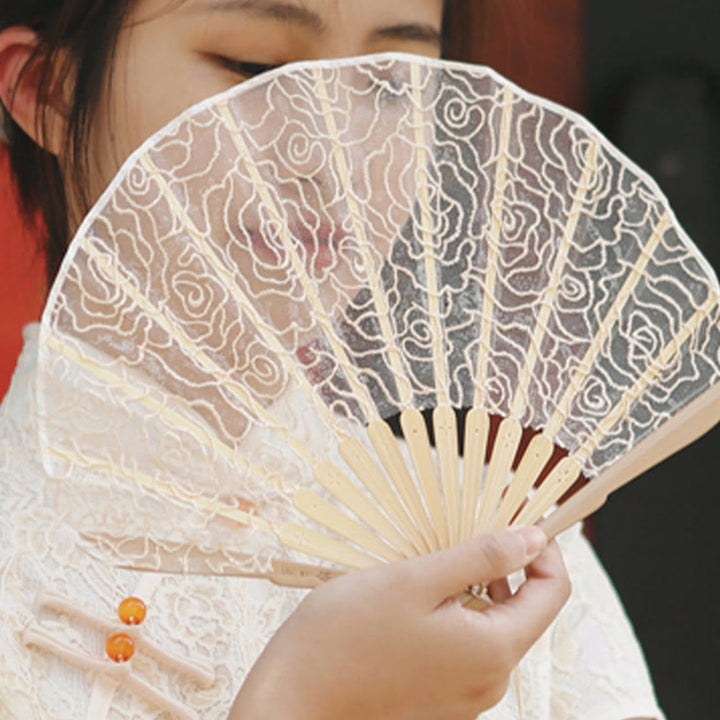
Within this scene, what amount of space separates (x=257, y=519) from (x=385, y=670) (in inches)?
5.0

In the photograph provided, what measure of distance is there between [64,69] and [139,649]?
0.52 m

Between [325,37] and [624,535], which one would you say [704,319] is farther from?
[624,535]

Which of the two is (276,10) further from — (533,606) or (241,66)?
(533,606)

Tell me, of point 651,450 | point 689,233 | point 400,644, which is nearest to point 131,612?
point 400,644

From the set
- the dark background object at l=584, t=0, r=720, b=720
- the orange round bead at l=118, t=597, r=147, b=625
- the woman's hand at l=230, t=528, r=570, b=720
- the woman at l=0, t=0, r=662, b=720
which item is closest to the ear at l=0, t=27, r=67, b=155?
the woman at l=0, t=0, r=662, b=720

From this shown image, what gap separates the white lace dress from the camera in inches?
37.5

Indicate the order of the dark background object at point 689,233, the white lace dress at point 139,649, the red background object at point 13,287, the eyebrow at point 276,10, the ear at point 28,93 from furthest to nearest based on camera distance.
Answer: the dark background object at point 689,233
the red background object at point 13,287
the ear at point 28,93
the eyebrow at point 276,10
the white lace dress at point 139,649

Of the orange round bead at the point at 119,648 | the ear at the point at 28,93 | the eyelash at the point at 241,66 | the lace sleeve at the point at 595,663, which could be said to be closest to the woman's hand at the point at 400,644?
the orange round bead at the point at 119,648

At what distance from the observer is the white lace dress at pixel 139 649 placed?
95 centimetres

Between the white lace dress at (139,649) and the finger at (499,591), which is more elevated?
the finger at (499,591)

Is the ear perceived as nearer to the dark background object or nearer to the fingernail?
the fingernail

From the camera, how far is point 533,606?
0.86 meters

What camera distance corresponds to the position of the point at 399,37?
1.14 metres

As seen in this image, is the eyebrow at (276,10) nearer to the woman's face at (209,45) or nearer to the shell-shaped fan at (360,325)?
the woman's face at (209,45)
